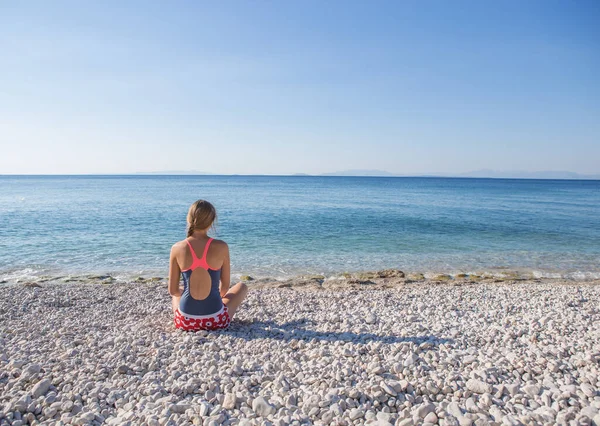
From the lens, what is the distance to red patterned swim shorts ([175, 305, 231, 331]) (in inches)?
225

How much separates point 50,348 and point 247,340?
2.63 metres

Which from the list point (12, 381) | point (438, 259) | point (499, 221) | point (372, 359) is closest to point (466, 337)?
point (372, 359)

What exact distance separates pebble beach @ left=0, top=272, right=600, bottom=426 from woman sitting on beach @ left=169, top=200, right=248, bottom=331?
26 cm

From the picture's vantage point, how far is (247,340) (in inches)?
217

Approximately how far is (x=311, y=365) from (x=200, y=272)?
2.07m

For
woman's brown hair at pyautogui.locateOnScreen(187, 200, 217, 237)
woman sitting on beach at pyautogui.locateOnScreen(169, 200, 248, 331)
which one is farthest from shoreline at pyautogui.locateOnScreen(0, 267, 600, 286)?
woman's brown hair at pyautogui.locateOnScreen(187, 200, 217, 237)

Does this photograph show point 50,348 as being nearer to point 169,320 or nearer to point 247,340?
point 169,320

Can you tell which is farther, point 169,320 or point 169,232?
point 169,232

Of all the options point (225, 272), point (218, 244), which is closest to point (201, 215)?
point (218, 244)

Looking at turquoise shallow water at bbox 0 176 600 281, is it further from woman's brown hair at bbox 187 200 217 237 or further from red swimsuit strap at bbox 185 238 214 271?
woman's brown hair at bbox 187 200 217 237

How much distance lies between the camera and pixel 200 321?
5.71 metres

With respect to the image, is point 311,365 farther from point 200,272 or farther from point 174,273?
point 174,273

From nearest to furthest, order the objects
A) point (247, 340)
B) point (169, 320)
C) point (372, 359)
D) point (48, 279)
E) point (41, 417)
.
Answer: point (41, 417), point (372, 359), point (247, 340), point (169, 320), point (48, 279)

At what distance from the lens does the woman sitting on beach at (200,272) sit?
550 centimetres
